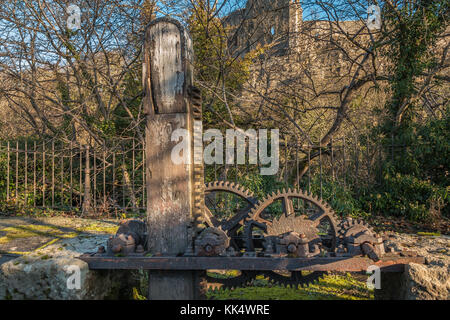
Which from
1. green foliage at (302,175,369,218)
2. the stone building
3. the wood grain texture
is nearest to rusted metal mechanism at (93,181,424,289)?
the wood grain texture

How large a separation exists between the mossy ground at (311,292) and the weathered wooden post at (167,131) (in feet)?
3.82

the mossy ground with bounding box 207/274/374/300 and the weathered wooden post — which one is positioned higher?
the weathered wooden post

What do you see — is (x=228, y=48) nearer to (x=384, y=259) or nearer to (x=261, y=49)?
(x=261, y=49)

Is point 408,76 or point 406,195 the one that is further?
point 408,76

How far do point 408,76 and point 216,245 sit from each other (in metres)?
6.15

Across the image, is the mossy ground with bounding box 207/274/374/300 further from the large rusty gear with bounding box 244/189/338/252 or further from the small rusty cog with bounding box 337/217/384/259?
the small rusty cog with bounding box 337/217/384/259

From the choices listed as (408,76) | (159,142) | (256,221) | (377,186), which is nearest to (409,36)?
(408,76)

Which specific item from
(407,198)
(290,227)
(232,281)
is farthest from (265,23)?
(232,281)

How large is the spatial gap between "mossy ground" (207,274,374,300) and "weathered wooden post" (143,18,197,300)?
3.82ft

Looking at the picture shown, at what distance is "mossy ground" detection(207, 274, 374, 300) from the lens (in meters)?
3.58

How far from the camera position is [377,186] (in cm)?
679

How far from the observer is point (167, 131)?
279 cm

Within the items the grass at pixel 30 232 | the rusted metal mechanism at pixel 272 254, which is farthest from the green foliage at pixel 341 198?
the grass at pixel 30 232

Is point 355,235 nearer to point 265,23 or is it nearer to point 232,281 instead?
point 232,281
